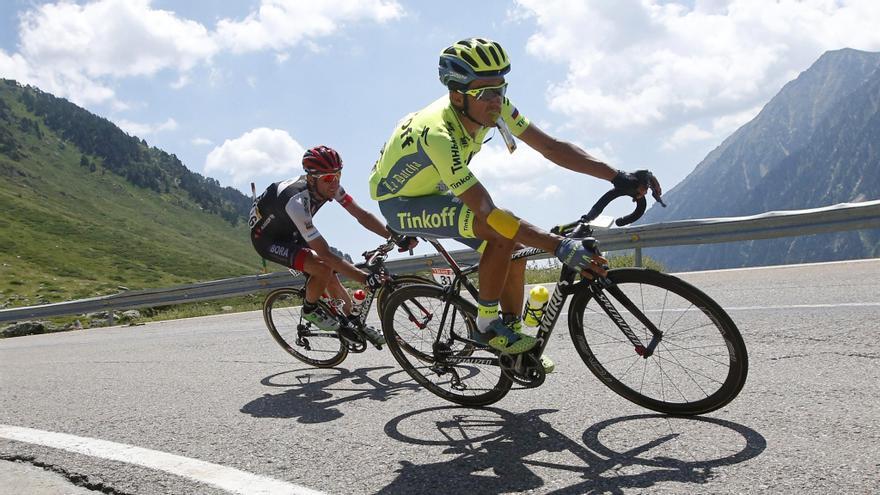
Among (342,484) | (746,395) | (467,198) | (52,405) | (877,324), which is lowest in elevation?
(52,405)

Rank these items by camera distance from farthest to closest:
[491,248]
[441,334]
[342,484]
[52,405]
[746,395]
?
[52,405] → [441,334] → [491,248] → [746,395] → [342,484]

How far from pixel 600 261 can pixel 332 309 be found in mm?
3479

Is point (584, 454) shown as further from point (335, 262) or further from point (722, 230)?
point (722, 230)

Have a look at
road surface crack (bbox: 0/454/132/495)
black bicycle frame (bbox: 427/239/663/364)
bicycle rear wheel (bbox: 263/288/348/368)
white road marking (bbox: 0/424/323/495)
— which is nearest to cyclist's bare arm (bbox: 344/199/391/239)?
bicycle rear wheel (bbox: 263/288/348/368)

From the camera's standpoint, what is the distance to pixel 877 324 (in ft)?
17.7

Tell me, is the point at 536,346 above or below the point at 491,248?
below

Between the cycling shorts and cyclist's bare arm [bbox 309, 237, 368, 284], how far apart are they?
119 centimetres

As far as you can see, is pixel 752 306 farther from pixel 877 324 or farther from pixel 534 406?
pixel 534 406

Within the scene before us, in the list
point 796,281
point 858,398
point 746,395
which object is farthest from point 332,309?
point 796,281

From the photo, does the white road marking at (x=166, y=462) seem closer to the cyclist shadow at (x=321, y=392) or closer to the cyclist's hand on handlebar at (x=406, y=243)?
the cyclist shadow at (x=321, y=392)

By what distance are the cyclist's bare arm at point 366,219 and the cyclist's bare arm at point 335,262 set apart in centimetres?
48

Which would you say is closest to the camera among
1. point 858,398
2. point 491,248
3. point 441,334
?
point 858,398

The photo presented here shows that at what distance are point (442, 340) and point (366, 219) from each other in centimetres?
217

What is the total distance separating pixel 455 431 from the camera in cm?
383
